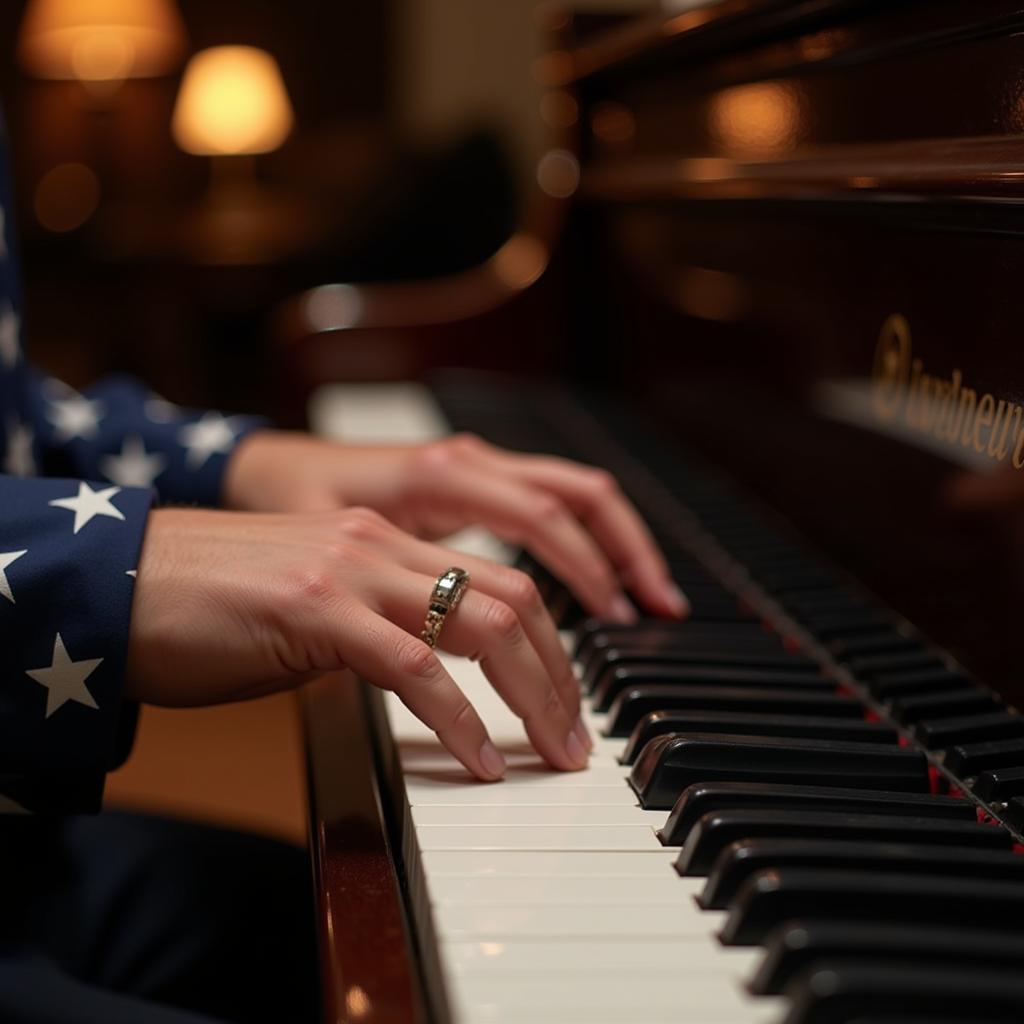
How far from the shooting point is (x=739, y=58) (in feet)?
4.10

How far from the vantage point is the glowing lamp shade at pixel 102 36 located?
507 cm

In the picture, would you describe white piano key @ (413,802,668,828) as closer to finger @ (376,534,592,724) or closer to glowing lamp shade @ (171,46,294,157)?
finger @ (376,534,592,724)

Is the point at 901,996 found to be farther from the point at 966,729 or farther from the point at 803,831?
the point at 966,729

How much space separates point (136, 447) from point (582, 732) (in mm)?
663

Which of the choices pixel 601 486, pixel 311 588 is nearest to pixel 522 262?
pixel 601 486

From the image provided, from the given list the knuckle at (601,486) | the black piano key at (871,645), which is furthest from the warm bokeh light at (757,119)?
the black piano key at (871,645)

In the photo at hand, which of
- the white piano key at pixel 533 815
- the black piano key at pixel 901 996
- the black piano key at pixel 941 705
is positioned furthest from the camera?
the black piano key at pixel 941 705

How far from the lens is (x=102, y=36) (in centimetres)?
516

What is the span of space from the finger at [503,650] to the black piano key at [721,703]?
0.21 ft

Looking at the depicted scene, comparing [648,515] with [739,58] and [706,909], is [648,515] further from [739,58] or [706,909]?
[706,909]

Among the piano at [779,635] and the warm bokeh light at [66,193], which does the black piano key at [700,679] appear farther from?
the warm bokeh light at [66,193]

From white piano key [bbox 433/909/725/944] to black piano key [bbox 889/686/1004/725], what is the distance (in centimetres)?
27

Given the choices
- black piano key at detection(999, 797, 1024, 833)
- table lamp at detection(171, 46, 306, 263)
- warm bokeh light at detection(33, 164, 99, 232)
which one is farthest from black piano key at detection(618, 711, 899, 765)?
warm bokeh light at detection(33, 164, 99, 232)

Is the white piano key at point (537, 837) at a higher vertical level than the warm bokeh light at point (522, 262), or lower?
lower
